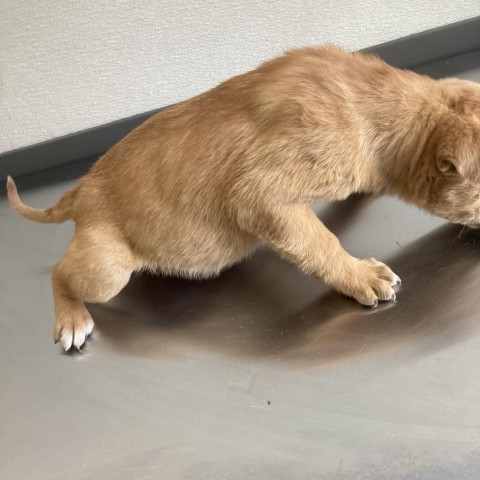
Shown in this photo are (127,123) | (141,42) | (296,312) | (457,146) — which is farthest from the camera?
(127,123)

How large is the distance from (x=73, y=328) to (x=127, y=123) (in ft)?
2.29

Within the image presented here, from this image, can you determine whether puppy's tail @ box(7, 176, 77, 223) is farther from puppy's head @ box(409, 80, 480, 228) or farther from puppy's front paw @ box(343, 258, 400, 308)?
puppy's head @ box(409, 80, 480, 228)

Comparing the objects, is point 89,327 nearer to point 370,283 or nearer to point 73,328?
point 73,328

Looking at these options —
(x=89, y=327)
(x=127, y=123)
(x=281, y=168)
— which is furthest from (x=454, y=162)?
(x=127, y=123)

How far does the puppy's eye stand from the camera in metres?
1.23

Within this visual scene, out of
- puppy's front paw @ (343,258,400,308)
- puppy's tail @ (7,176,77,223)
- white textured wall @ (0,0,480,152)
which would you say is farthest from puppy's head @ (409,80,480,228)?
puppy's tail @ (7,176,77,223)

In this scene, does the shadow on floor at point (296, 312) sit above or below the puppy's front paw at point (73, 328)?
above

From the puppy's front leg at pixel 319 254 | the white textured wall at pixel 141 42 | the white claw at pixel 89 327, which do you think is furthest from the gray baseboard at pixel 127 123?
the puppy's front leg at pixel 319 254

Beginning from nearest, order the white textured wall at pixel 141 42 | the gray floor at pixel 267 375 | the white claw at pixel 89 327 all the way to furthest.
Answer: the gray floor at pixel 267 375 < the white claw at pixel 89 327 < the white textured wall at pixel 141 42

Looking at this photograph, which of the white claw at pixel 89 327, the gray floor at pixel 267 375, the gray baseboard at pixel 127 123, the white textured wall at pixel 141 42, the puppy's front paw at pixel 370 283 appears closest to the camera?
the gray floor at pixel 267 375

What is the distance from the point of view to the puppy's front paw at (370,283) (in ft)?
4.76

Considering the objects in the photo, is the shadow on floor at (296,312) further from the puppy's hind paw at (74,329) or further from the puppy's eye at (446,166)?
the puppy's eye at (446,166)

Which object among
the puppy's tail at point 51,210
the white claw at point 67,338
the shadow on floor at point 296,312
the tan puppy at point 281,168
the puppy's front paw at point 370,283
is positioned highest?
the tan puppy at point 281,168

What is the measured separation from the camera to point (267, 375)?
4.71ft
